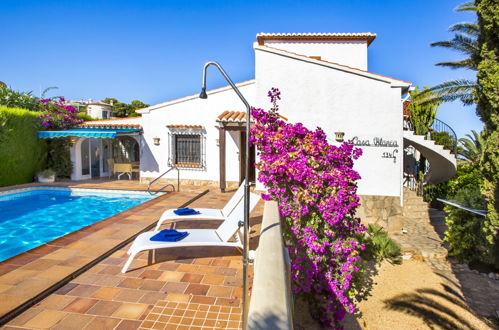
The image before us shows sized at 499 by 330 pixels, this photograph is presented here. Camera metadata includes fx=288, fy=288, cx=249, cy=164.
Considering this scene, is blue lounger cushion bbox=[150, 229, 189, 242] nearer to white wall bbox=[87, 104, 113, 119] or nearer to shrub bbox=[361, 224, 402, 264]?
shrub bbox=[361, 224, 402, 264]

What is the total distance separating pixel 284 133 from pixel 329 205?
208 cm

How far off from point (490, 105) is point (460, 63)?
1374cm

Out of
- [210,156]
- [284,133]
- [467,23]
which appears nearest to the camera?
[284,133]

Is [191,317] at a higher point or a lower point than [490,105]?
lower

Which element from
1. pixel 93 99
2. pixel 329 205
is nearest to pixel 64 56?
pixel 329 205

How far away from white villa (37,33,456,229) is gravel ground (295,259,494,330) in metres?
4.71

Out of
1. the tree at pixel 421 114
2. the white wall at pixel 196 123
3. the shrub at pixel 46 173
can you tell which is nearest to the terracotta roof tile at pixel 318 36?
the white wall at pixel 196 123

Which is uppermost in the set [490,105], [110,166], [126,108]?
[126,108]

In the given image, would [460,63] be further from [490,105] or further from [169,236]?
[169,236]

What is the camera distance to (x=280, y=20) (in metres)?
22.6

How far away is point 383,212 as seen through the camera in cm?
1377

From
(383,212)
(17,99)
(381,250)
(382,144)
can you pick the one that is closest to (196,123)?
(382,144)

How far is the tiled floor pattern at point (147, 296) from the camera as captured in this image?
438 centimetres

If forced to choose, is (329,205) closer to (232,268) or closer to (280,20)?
(232,268)
